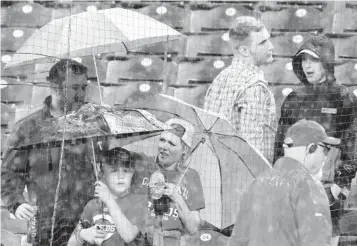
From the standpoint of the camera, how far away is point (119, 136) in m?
6.50

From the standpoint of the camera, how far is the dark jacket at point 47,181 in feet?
21.3

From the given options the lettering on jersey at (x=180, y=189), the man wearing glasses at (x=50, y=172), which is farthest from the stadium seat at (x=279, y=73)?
the man wearing glasses at (x=50, y=172)

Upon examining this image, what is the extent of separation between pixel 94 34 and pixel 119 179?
37.3 inches

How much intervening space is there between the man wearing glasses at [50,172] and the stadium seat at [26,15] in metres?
1.03

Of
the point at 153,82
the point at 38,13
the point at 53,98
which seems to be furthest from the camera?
the point at 38,13

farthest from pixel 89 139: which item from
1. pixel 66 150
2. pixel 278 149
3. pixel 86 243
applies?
pixel 278 149

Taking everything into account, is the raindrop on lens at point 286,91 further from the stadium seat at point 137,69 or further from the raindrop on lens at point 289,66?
the stadium seat at point 137,69

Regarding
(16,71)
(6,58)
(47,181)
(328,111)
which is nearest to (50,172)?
(47,181)

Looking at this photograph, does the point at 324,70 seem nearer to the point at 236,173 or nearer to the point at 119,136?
the point at 236,173

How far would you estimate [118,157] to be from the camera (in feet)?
21.1

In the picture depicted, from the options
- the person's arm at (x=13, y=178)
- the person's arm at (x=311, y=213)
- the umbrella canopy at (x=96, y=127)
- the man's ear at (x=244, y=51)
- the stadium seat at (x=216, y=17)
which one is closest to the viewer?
the person's arm at (x=311, y=213)

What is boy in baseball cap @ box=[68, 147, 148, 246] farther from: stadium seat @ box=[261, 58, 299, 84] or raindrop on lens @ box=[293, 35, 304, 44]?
raindrop on lens @ box=[293, 35, 304, 44]

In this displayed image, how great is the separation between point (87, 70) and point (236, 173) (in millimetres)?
1321

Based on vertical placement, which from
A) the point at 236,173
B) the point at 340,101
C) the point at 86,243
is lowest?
the point at 86,243
